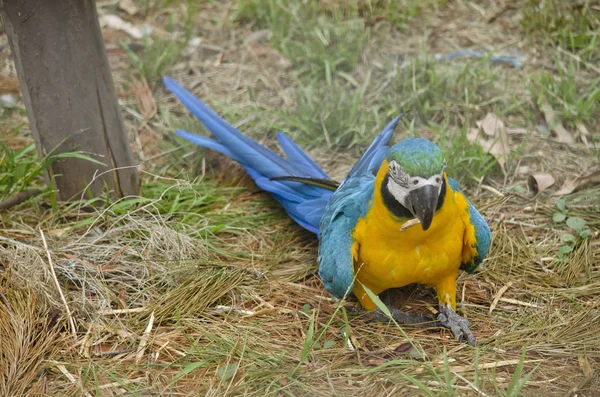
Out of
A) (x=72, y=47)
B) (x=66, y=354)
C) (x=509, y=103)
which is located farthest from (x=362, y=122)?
(x=66, y=354)

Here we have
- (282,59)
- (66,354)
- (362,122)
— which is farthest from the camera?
(282,59)

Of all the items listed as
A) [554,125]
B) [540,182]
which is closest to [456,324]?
[540,182]

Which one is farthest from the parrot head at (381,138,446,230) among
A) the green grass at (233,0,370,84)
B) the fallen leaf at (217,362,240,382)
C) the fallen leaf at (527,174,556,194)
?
the green grass at (233,0,370,84)

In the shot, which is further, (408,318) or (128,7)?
(128,7)

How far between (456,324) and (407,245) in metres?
0.40

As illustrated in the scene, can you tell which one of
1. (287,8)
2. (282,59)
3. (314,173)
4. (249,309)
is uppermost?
(287,8)

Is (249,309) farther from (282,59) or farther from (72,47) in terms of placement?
(282,59)

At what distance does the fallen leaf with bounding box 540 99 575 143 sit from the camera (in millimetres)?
3379

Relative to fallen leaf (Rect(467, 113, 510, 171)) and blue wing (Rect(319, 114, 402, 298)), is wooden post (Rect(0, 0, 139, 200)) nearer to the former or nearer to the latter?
blue wing (Rect(319, 114, 402, 298))

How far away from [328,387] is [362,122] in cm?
170

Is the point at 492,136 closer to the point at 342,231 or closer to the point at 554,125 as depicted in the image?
the point at 554,125

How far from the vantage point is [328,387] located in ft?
6.92

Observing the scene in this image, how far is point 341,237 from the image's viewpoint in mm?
2438

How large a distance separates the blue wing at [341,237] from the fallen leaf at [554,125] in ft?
4.30
